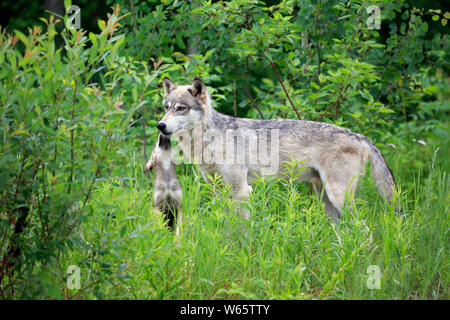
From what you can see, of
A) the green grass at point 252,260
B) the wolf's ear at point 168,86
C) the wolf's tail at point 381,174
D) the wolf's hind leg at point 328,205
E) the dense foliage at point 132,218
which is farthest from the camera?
the wolf's hind leg at point 328,205

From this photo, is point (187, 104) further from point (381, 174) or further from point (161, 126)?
point (381, 174)

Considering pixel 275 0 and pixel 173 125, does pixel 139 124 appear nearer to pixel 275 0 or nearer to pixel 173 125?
pixel 173 125

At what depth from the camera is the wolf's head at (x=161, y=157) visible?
4734mm

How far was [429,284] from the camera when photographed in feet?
11.5

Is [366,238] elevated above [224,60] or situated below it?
below

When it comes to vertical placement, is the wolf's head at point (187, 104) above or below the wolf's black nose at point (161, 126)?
above

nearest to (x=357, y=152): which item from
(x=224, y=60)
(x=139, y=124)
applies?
(x=224, y=60)

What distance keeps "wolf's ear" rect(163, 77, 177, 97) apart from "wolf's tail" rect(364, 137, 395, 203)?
2.41 meters

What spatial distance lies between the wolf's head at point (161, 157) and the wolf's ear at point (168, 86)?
861 millimetres

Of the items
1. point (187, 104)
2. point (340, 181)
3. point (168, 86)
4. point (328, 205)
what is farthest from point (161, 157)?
point (328, 205)

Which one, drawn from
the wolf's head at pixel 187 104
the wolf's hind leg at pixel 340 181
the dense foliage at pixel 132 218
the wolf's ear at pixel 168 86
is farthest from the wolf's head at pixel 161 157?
the wolf's hind leg at pixel 340 181

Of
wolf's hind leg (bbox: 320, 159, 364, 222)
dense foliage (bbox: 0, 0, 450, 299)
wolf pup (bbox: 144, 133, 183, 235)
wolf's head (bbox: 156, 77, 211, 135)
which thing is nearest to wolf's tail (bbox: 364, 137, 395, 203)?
wolf's hind leg (bbox: 320, 159, 364, 222)

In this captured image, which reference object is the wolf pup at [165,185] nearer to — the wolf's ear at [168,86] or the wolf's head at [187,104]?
the wolf's head at [187,104]
